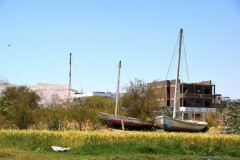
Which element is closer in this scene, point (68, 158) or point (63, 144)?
point (68, 158)

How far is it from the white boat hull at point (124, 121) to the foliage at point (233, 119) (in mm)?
7286

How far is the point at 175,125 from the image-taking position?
35.8 m

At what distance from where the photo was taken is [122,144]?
71.9ft

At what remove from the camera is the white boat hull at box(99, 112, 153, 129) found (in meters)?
33.9

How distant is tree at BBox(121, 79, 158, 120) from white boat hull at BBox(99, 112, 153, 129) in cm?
159

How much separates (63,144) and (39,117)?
28.8ft

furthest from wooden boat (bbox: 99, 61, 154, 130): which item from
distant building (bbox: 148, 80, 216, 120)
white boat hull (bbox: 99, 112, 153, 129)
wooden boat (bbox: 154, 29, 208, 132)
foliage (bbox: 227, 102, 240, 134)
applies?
distant building (bbox: 148, 80, 216, 120)

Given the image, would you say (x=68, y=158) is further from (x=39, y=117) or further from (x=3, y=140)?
(x=39, y=117)

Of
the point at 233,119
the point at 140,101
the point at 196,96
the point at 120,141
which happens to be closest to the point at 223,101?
the point at 196,96

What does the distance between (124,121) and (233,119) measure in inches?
355

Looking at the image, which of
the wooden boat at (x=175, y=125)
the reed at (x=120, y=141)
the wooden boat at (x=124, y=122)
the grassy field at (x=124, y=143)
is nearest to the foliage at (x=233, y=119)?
the wooden boat at (x=175, y=125)

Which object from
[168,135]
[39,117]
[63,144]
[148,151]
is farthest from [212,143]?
[39,117]

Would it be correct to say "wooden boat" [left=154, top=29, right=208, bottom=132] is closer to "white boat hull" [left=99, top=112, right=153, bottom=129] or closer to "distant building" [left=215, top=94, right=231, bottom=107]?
"white boat hull" [left=99, top=112, right=153, bottom=129]

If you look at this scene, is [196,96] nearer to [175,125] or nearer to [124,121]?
[175,125]
